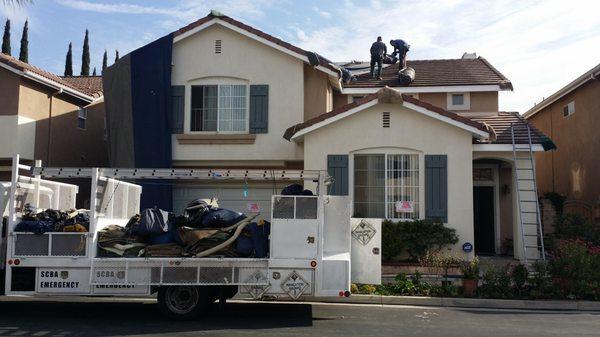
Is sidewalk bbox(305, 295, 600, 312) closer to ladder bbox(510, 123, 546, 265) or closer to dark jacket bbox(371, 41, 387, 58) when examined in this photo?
ladder bbox(510, 123, 546, 265)

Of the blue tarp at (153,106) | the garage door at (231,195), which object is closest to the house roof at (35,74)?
the blue tarp at (153,106)

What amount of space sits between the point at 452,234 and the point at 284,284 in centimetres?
664

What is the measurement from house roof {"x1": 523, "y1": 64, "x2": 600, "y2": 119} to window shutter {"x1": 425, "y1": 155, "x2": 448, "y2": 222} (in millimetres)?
6999

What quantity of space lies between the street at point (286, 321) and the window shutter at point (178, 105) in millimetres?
6954

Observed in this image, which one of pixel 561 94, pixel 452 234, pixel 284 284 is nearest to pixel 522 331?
pixel 284 284

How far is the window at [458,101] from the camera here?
58.9 ft

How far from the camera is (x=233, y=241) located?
8531 mm

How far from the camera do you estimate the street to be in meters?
7.91

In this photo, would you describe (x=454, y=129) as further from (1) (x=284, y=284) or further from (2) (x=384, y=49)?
(1) (x=284, y=284)

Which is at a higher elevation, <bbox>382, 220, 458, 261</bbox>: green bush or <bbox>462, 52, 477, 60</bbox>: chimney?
<bbox>462, 52, 477, 60</bbox>: chimney

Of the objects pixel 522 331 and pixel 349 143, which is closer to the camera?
pixel 522 331

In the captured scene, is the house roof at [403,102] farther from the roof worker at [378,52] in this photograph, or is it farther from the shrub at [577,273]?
the roof worker at [378,52]

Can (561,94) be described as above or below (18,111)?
above


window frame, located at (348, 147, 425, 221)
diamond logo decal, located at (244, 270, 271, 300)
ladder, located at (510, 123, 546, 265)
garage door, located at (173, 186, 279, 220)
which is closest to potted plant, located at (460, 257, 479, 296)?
window frame, located at (348, 147, 425, 221)
